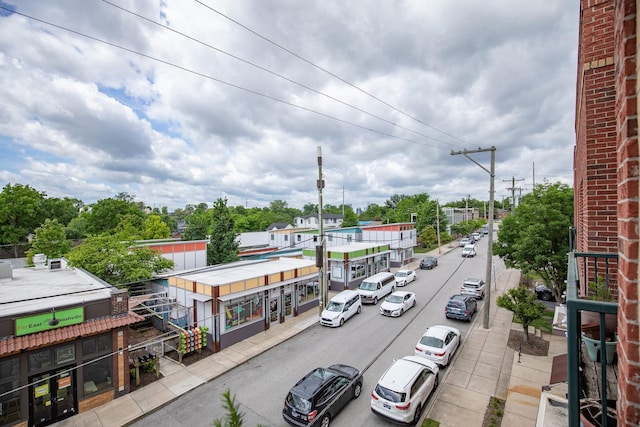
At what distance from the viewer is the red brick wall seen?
172 centimetres

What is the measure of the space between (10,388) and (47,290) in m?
4.76

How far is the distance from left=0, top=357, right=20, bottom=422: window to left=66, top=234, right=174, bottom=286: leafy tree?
29.2ft

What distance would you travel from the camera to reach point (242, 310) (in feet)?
55.8

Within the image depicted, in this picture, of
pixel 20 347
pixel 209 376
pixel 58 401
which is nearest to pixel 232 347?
pixel 209 376

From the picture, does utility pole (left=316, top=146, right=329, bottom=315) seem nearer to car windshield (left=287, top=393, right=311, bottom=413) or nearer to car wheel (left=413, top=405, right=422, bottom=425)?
car windshield (left=287, top=393, right=311, bottom=413)

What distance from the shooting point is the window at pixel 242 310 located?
640 inches

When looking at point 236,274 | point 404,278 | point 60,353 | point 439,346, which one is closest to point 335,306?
point 236,274

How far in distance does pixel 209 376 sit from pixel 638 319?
14.4 m

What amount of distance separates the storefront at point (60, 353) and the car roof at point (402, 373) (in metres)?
9.96

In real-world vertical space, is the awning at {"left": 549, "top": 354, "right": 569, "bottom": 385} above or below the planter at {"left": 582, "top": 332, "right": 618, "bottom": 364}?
below

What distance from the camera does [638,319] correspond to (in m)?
1.69

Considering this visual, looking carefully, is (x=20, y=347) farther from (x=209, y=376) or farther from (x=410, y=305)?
Answer: (x=410, y=305)

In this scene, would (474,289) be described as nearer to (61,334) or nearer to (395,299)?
(395,299)

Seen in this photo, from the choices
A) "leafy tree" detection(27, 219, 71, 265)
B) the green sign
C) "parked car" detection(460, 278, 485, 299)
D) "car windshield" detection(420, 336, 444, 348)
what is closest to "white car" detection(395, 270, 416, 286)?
"parked car" detection(460, 278, 485, 299)
